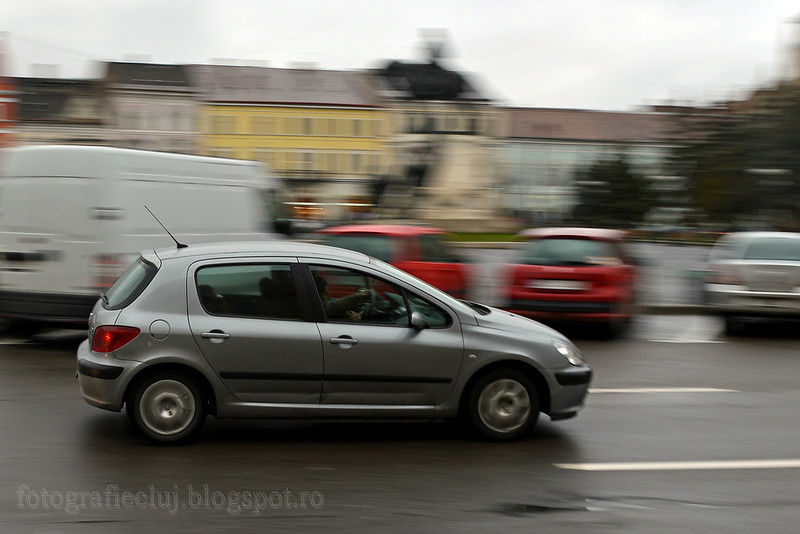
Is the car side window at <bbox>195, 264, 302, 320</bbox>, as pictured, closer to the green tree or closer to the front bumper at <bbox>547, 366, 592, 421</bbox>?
the front bumper at <bbox>547, 366, 592, 421</bbox>

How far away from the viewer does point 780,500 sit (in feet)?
19.5

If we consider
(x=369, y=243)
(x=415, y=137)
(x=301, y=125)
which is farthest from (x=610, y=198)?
(x=369, y=243)

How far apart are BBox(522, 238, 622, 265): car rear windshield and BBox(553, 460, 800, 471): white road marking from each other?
6753 mm

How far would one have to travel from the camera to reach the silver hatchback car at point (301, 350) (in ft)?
22.2

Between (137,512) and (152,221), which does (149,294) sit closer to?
(137,512)

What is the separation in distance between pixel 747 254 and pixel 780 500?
8.93m

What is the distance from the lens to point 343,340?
6.88 m

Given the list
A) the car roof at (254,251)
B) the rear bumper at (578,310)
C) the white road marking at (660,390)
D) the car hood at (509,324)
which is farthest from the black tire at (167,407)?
the rear bumper at (578,310)

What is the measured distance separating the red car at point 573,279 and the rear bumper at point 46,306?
18.1 feet

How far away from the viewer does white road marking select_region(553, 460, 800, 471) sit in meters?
6.59

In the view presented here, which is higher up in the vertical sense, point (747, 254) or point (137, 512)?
point (747, 254)

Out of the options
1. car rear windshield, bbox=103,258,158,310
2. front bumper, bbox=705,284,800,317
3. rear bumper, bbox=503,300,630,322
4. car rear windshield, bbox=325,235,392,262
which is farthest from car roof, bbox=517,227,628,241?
car rear windshield, bbox=103,258,158,310

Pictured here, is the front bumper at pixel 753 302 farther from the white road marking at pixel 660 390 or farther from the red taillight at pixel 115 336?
the red taillight at pixel 115 336

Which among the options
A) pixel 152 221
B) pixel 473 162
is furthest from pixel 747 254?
pixel 473 162
